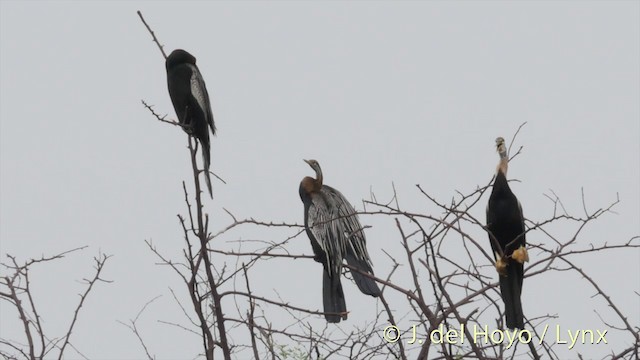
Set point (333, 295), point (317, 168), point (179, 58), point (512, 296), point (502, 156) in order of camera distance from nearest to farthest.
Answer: point (512, 296)
point (502, 156)
point (333, 295)
point (317, 168)
point (179, 58)

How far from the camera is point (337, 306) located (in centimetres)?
498

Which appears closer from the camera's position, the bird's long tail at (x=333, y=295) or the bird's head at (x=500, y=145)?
the bird's head at (x=500, y=145)

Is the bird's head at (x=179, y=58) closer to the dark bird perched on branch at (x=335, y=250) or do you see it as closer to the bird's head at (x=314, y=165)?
the bird's head at (x=314, y=165)

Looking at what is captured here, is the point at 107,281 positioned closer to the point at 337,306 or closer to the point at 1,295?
the point at 1,295

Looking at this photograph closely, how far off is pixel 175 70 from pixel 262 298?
2624 mm

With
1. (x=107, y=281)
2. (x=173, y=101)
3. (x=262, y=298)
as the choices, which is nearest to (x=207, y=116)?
(x=173, y=101)

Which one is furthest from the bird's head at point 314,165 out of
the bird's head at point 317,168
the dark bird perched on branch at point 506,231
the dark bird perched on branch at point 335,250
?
the dark bird perched on branch at point 506,231

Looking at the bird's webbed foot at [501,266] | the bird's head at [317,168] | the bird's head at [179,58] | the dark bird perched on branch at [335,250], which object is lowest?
the bird's webbed foot at [501,266]

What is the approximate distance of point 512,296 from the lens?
12.9ft

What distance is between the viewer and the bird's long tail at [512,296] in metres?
3.84

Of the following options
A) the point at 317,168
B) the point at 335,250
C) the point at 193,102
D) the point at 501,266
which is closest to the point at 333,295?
the point at 335,250

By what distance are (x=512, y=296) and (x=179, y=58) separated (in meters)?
2.88

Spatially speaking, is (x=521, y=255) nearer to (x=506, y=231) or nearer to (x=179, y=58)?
(x=506, y=231)

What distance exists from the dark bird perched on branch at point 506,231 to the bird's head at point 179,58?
241 cm
